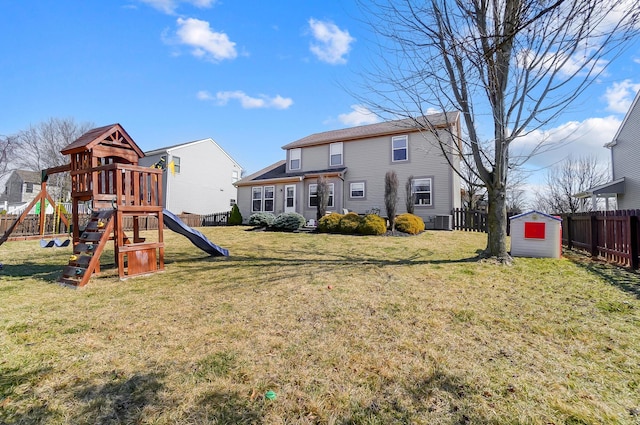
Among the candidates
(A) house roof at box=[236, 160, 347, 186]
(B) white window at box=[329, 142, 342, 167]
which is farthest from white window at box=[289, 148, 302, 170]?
(B) white window at box=[329, 142, 342, 167]

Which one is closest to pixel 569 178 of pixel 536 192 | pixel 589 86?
pixel 536 192

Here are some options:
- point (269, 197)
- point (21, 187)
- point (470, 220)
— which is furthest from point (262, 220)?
point (21, 187)

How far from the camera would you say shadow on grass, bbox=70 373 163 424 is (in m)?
1.97

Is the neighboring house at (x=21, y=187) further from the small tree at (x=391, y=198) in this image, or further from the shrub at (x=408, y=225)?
the shrub at (x=408, y=225)

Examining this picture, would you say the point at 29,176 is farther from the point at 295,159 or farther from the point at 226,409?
the point at 226,409

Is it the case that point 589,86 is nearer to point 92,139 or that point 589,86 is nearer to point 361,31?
point 361,31

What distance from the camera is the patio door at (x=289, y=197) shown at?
19922 millimetres

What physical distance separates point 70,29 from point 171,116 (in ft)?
24.0

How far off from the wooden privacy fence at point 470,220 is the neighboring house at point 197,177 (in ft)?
67.1

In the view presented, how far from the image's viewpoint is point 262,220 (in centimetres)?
1622

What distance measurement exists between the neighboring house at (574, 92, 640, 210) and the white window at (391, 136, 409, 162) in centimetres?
1059

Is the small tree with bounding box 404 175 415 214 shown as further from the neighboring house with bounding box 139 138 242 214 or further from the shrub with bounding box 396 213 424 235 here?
the neighboring house with bounding box 139 138 242 214

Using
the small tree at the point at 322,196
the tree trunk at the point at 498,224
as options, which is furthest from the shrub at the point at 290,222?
the tree trunk at the point at 498,224

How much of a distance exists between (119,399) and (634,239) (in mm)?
9149
